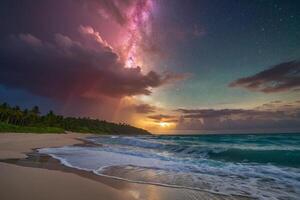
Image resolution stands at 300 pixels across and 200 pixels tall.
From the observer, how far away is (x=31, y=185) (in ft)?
19.7

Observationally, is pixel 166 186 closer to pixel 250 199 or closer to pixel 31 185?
pixel 250 199

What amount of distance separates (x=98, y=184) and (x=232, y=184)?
443cm

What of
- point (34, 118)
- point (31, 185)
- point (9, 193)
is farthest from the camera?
point (34, 118)

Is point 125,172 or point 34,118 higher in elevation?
point 34,118

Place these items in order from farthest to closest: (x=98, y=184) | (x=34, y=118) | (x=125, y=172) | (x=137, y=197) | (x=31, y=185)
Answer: (x=34, y=118) < (x=125, y=172) < (x=98, y=184) < (x=31, y=185) < (x=137, y=197)

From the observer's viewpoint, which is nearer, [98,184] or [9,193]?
[9,193]

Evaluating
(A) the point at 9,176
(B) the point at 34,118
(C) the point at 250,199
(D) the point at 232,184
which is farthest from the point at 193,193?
(B) the point at 34,118

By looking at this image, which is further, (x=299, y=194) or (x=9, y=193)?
(x=299, y=194)

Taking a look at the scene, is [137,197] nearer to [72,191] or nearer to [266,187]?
[72,191]

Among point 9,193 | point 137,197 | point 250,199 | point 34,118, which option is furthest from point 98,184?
point 34,118

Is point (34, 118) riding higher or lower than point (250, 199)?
higher

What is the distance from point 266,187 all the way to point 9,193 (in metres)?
7.45

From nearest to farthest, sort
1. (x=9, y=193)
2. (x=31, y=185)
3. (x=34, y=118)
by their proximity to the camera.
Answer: (x=9, y=193) → (x=31, y=185) → (x=34, y=118)

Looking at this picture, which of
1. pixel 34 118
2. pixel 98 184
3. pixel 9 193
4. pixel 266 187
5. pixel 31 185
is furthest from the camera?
pixel 34 118
